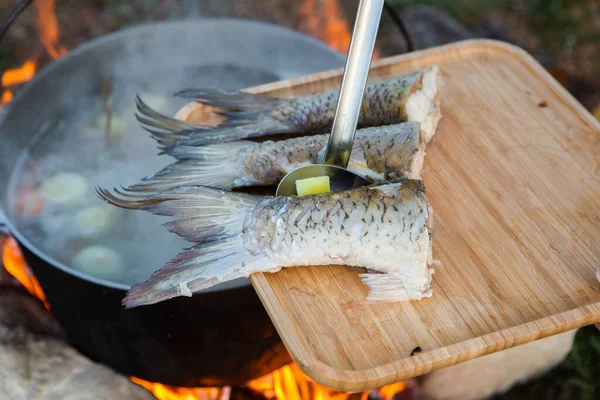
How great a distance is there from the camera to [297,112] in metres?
2.23

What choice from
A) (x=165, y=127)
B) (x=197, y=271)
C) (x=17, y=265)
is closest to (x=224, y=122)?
(x=165, y=127)

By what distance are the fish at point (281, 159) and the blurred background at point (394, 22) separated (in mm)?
2364

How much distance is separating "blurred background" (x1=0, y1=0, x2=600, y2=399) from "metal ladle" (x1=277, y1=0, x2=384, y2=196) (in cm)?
249

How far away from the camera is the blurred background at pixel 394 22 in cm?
487

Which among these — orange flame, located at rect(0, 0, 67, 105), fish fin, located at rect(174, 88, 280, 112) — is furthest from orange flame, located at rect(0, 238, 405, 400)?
fish fin, located at rect(174, 88, 280, 112)

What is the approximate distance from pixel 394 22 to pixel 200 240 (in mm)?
3995

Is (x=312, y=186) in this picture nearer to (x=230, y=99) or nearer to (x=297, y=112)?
(x=297, y=112)

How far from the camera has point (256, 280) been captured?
174 cm

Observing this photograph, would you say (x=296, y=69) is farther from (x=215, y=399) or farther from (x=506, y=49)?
(x=215, y=399)

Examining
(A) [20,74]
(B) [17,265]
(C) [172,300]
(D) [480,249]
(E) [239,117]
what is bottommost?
(B) [17,265]

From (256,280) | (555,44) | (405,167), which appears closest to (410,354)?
(256,280)

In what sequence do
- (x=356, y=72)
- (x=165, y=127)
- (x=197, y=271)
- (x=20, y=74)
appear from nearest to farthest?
(x=197, y=271) < (x=356, y=72) < (x=165, y=127) < (x=20, y=74)

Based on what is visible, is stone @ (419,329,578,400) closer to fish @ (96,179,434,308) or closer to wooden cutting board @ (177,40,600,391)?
wooden cutting board @ (177,40,600,391)

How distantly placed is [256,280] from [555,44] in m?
4.88
